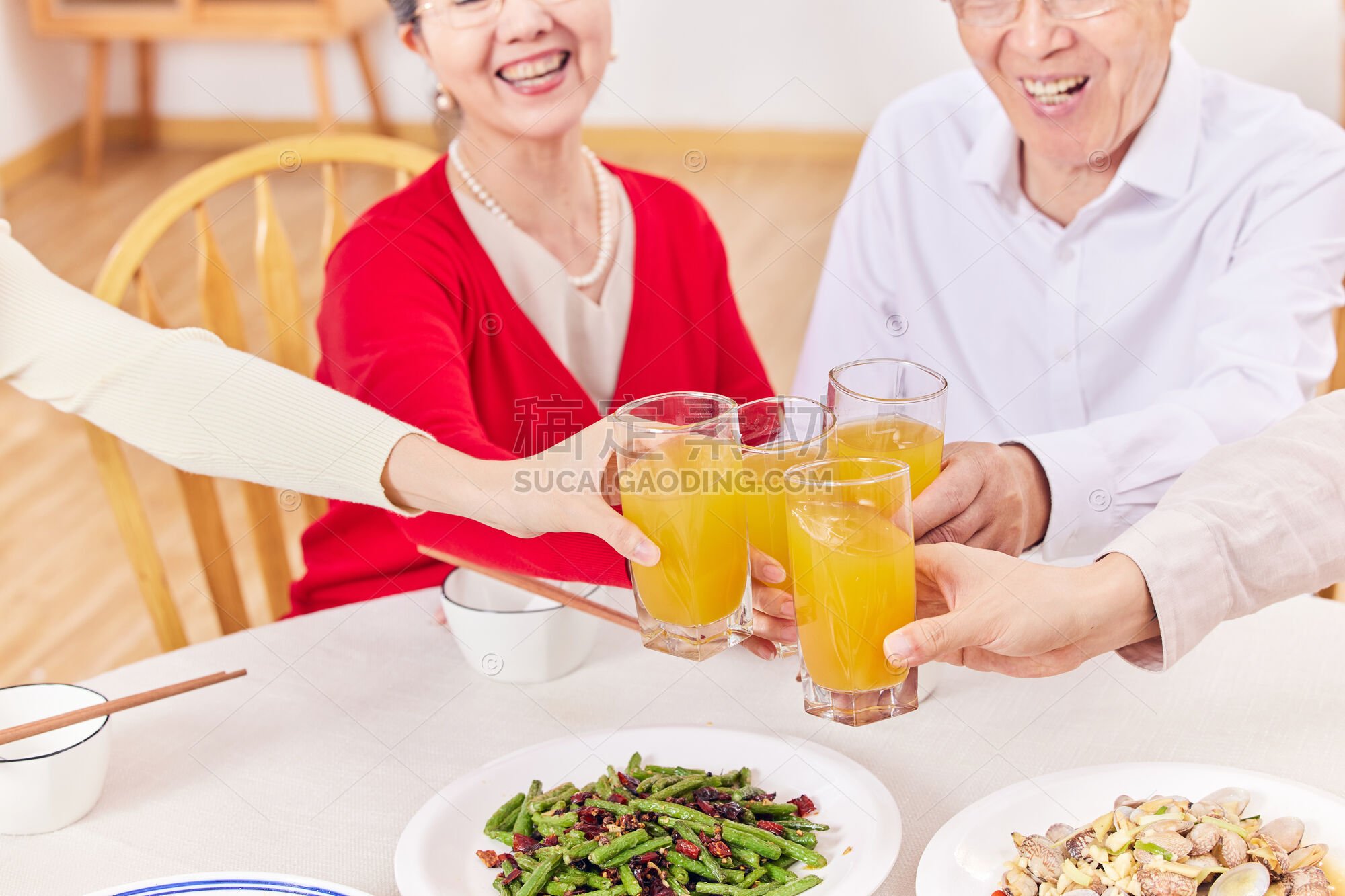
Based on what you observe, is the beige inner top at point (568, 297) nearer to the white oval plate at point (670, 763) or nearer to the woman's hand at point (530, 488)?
the woman's hand at point (530, 488)

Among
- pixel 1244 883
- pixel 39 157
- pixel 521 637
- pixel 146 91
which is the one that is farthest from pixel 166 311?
pixel 1244 883

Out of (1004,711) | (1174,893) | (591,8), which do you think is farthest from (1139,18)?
(1174,893)

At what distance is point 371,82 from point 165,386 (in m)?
4.66

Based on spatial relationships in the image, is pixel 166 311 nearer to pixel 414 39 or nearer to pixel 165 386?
pixel 414 39

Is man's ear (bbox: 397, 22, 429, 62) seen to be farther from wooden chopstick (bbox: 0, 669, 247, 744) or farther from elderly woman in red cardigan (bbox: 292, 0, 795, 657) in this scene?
wooden chopstick (bbox: 0, 669, 247, 744)

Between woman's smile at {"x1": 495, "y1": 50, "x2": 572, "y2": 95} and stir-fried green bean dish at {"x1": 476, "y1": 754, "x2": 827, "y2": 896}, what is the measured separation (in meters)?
0.99

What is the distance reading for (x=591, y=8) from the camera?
5.62 ft

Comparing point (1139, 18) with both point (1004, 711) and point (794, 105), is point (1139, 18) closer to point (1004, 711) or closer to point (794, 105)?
point (1004, 711)

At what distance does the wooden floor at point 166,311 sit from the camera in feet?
9.55

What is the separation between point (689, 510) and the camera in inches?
42.9

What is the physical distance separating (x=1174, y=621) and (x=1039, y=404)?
833 millimetres

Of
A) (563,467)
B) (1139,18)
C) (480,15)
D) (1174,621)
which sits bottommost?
(1174,621)

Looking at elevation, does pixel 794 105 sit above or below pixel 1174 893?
below

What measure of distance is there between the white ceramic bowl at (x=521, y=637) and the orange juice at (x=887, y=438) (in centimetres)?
32
